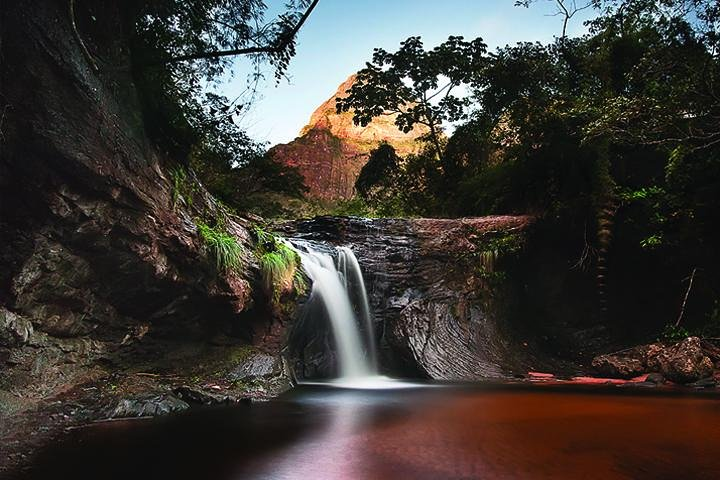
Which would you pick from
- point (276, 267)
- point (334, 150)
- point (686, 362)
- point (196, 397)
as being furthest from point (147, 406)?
point (334, 150)

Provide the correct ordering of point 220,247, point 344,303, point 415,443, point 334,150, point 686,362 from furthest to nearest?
point 334,150 < point 344,303 < point 686,362 < point 220,247 < point 415,443

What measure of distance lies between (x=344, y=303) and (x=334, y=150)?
22198 millimetres

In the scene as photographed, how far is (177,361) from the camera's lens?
638 cm

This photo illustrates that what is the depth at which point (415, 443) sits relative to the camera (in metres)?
3.89

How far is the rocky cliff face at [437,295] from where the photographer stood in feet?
30.1

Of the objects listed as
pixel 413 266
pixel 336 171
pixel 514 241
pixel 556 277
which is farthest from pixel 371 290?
pixel 336 171

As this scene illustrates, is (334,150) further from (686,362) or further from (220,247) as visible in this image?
(686,362)

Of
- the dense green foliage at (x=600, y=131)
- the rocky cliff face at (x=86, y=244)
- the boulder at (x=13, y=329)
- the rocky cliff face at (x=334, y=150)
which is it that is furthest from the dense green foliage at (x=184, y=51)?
the rocky cliff face at (x=334, y=150)

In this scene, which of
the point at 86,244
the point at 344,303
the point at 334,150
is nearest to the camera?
the point at 86,244

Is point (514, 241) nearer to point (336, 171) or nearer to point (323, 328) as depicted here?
point (323, 328)

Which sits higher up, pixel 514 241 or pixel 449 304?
pixel 514 241

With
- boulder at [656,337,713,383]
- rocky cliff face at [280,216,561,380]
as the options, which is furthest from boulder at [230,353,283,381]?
boulder at [656,337,713,383]

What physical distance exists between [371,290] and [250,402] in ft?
15.5

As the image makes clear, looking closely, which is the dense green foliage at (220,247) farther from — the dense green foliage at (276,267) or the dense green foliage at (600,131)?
the dense green foliage at (600,131)
